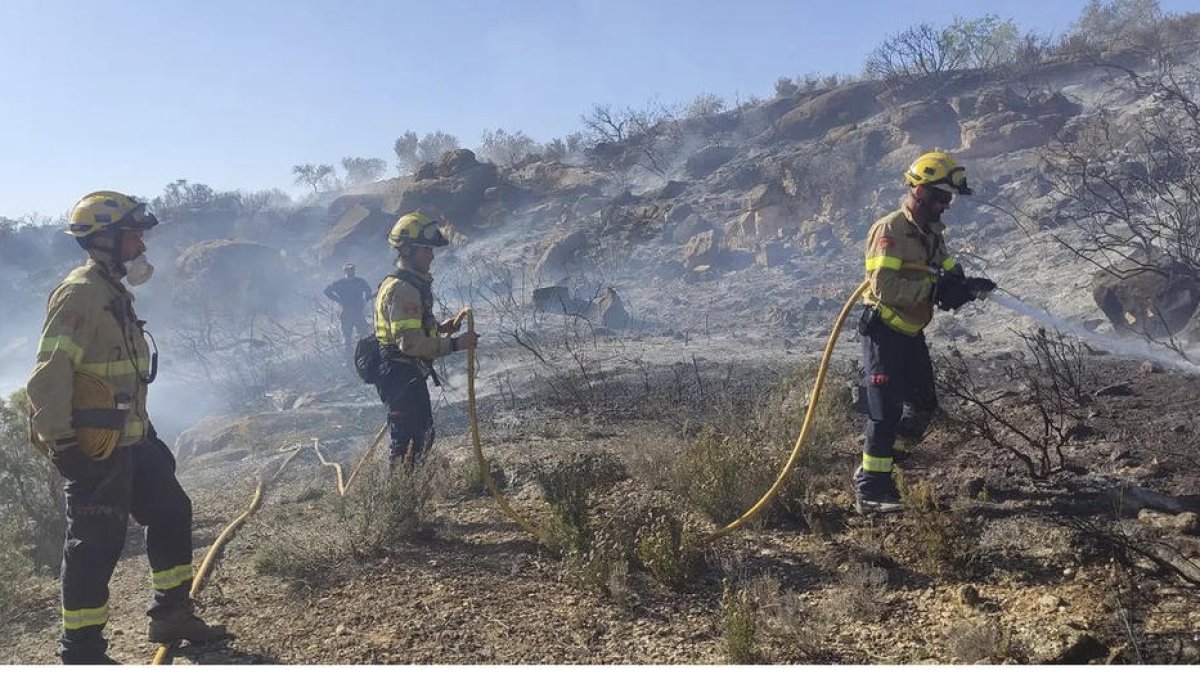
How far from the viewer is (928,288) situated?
3789 millimetres

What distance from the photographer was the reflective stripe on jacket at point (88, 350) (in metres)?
2.98

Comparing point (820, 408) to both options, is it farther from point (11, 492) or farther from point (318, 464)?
point (11, 492)

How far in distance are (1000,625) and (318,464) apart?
652 cm

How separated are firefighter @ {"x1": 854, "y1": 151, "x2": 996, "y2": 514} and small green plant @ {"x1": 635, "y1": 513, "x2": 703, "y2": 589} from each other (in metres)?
0.98

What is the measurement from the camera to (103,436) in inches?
123

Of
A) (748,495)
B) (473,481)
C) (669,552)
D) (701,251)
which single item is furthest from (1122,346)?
(701,251)

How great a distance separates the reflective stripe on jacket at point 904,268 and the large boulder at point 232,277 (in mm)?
22569

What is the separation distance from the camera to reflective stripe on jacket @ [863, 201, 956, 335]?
149 inches

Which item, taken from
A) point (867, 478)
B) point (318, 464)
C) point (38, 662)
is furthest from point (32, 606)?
point (867, 478)

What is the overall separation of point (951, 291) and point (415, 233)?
3.12 m

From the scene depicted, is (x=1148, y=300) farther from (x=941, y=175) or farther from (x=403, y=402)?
(x=403, y=402)

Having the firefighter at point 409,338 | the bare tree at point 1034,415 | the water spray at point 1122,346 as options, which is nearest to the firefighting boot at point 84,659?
the firefighter at point 409,338

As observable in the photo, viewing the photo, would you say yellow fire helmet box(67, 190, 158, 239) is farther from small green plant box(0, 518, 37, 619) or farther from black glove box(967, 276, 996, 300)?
black glove box(967, 276, 996, 300)

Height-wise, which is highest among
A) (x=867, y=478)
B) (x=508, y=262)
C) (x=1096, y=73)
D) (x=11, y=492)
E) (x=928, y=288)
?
(x=1096, y=73)
